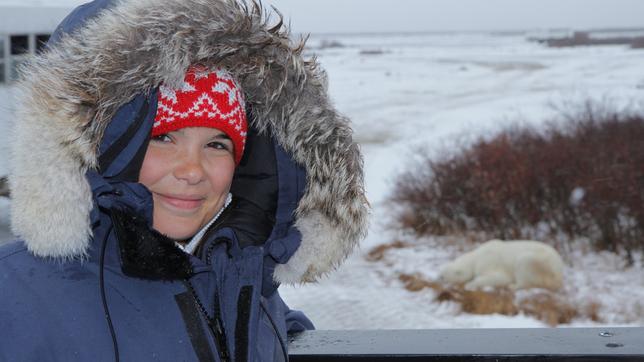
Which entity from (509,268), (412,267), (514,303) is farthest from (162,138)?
(412,267)

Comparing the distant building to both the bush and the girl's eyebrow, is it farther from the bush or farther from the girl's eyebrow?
the girl's eyebrow

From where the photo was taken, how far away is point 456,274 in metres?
6.47

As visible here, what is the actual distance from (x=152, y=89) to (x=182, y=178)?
0.67ft

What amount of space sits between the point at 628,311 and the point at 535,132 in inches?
141

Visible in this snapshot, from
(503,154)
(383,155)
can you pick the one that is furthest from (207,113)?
(383,155)

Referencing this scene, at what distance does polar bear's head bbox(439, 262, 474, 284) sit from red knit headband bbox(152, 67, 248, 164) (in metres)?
5.01

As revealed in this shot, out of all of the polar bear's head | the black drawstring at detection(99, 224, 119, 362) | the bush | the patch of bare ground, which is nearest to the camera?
the black drawstring at detection(99, 224, 119, 362)

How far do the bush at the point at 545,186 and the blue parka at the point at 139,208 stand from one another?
592cm

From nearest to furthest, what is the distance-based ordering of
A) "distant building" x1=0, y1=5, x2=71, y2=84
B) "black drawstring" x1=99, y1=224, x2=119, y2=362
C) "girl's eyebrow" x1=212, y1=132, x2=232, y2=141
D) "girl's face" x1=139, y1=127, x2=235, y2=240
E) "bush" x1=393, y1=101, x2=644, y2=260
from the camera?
1. "black drawstring" x1=99, y1=224, x2=119, y2=362
2. "girl's face" x1=139, y1=127, x2=235, y2=240
3. "girl's eyebrow" x1=212, y1=132, x2=232, y2=141
4. "bush" x1=393, y1=101, x2=644, y2=260
5. "distant building" x1=0, y1=5, x2=71, y2=84

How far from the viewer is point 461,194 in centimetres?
814

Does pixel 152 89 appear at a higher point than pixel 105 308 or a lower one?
higher

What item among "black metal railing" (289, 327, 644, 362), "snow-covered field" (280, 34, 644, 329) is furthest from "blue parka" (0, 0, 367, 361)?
"snow-covered field" (280, 34, 644, 329)

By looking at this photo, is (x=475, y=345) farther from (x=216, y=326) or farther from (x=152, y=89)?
(x=152, y=89)

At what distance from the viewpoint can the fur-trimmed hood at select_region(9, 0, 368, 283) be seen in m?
1.34
